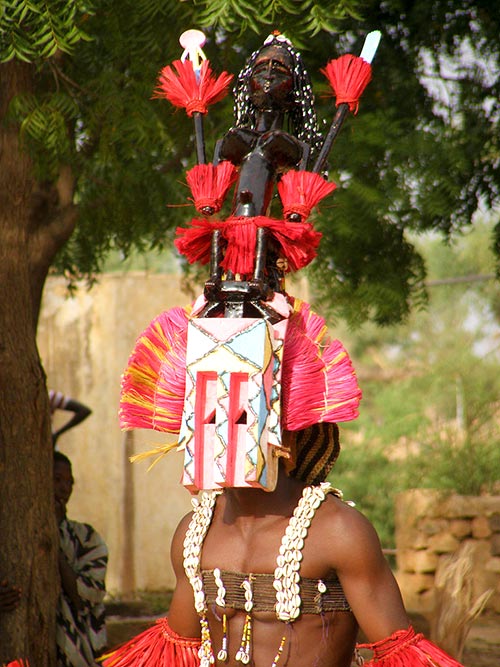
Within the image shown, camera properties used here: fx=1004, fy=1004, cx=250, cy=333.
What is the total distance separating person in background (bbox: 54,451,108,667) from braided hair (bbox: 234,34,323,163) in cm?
312

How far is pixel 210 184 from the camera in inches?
112

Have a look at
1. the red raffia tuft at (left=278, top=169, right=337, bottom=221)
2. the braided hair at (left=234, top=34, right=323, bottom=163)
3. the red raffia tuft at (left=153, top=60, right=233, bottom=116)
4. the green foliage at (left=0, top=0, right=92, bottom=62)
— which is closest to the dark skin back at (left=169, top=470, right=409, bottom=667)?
the red raffia tuft at (left=278, top=169, right=337, bottom=221)

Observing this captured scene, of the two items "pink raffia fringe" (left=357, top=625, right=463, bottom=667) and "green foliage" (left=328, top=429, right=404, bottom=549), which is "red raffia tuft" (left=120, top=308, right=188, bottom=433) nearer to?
"pink raffia fringe" (left=357, top=625, right=463, bottom=667)

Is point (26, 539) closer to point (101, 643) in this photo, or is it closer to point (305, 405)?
point (101, 643)

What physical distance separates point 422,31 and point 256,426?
3.68m

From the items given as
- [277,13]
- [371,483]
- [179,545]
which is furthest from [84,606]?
[371,483]

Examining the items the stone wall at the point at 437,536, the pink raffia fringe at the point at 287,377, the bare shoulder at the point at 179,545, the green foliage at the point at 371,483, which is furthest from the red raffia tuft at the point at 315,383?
the green foliage at the point at 371,483

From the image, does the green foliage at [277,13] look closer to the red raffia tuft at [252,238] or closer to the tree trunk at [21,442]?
the red raffia tuft at [252,238]

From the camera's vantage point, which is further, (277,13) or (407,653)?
(277,13)

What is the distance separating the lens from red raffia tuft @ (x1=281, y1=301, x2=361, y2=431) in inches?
105

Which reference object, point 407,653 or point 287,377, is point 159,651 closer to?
point 407,653

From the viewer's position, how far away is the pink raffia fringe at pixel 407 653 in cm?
257

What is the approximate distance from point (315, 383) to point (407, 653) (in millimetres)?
736

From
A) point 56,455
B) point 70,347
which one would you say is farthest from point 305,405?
point 70,347
